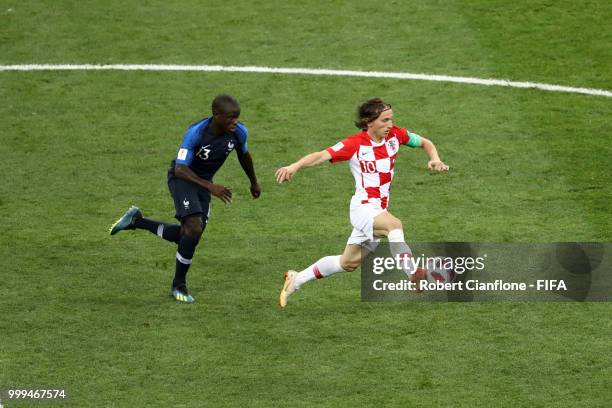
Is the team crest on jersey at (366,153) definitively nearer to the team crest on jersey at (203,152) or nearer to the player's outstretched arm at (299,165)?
the player's outstretched arm at (299,165)

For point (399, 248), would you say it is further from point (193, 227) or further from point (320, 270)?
point (193, 227)

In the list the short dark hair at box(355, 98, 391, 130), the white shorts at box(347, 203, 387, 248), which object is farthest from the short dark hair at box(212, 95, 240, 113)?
the white shorts at box(347, 203, 387, 248)

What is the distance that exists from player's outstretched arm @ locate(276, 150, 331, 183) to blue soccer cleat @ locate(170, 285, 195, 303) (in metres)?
1.95

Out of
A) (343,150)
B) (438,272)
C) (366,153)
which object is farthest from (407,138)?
(438,272)

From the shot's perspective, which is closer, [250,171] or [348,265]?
[348,265]

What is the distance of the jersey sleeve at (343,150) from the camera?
496 inches

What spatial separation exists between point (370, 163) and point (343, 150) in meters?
0.33

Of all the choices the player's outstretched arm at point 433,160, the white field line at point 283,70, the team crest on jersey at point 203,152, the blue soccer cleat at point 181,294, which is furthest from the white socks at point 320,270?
the white field line at point 283,70

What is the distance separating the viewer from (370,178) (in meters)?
12.8

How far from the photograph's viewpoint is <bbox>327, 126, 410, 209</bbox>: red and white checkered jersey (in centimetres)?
1275

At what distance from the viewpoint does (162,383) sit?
11469 millimetres

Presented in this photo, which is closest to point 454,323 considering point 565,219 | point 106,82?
point 565,219
